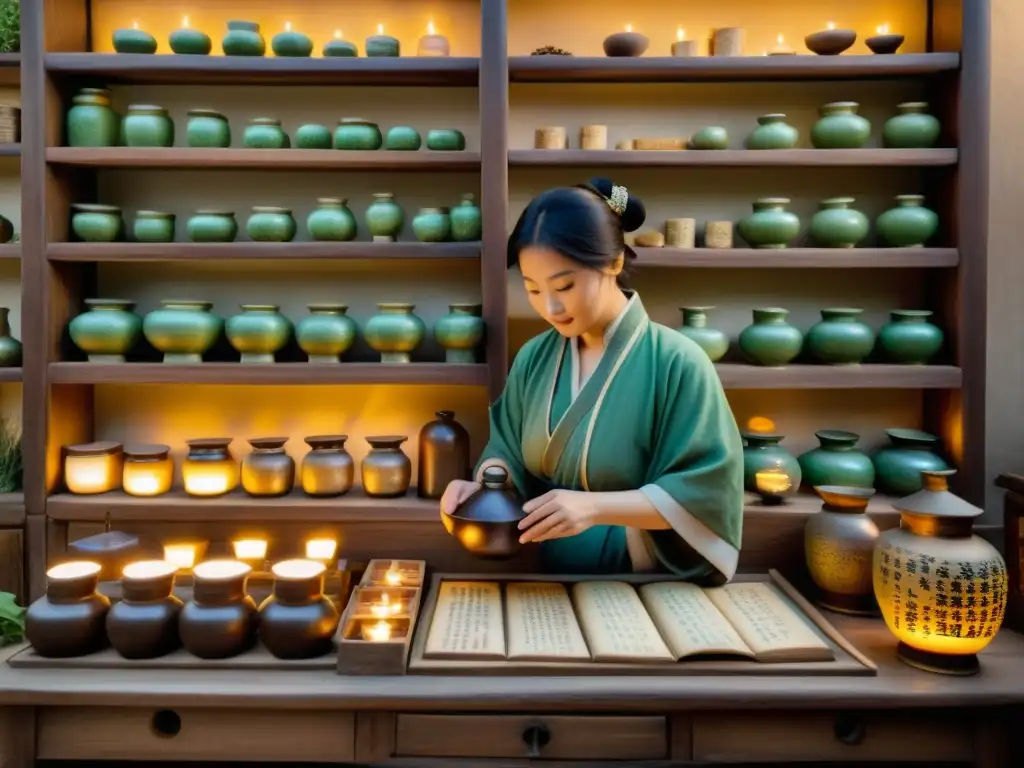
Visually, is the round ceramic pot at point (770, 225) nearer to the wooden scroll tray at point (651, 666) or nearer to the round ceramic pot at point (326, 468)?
the wooden scroll tray at point (651, 666)

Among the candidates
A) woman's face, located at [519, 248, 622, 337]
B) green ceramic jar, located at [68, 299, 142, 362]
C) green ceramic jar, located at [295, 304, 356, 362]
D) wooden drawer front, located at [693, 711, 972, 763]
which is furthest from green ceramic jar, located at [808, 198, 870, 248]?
green ceramic jar, located at [68, 299, 142, 362]

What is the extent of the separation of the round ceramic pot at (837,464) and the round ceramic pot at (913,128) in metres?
1.01

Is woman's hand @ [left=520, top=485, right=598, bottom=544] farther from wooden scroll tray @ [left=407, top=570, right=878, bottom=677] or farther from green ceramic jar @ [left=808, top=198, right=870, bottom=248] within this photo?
green ceramic jar @ [left=808, top=198, right=870, bottom=248]

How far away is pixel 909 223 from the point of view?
8.18ft

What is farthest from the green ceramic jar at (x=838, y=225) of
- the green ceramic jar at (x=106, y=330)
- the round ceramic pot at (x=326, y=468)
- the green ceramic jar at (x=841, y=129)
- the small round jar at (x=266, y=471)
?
the green ceramic jar at (x=106, y=330)

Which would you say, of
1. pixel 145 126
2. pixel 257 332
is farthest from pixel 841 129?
pixel 145 126

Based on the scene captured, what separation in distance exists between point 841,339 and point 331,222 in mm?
1752

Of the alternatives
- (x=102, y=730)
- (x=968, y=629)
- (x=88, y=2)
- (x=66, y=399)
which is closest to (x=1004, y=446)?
Result: (x=968, y=629)

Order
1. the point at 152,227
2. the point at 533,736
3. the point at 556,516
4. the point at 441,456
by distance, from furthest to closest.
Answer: the point at 152,227
the point at 441,456
the point at 556,516
the point at 533,736

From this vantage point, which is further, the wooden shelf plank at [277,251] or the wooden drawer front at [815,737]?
the wooden shelf plank at [277,251]

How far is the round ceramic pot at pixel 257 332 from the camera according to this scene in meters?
2.46

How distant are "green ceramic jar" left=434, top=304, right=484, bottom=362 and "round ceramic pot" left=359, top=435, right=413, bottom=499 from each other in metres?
0.34

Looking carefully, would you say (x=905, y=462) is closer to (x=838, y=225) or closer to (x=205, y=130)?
(x=838, y=225)

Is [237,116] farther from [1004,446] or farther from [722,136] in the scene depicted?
[1004,446]
